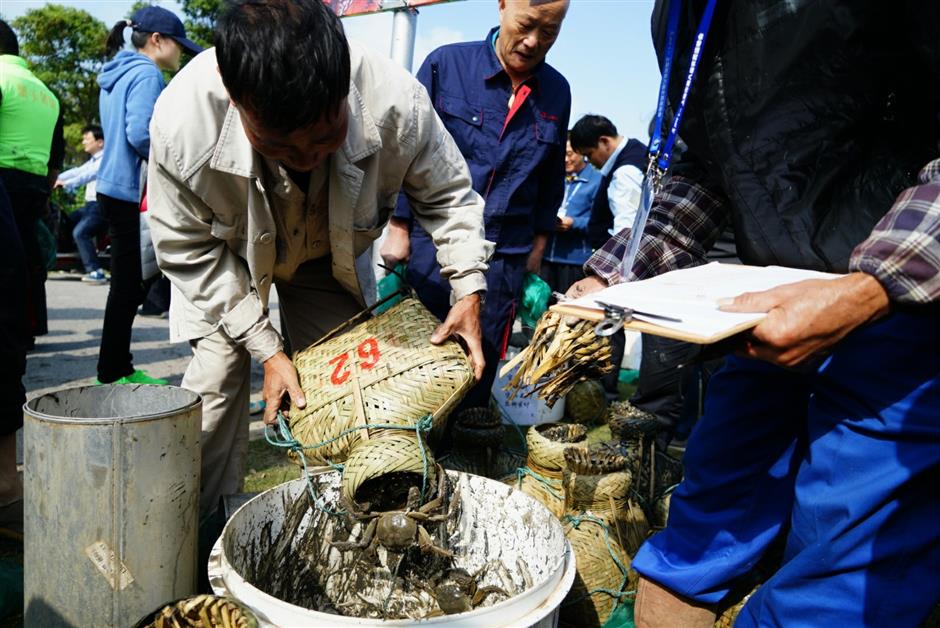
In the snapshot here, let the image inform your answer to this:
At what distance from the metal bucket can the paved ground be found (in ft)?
7.83

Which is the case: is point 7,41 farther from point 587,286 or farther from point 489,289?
point 587,286

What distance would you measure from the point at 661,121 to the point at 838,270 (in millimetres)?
556

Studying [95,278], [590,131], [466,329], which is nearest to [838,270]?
[466,329]

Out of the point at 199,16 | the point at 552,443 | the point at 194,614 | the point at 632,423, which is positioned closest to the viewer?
the point at 194,614

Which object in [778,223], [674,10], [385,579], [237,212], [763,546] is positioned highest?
[674,10]

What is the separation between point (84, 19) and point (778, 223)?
93.8 feet

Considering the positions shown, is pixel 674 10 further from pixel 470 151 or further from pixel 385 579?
pixel 385 579

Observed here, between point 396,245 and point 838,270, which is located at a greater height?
point 838,270

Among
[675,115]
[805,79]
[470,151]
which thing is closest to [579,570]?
Answer: [675,115]

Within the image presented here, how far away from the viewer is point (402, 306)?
2270 millimetres

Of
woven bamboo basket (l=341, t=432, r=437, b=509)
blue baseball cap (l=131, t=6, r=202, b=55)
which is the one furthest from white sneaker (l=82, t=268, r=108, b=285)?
woven bamboo basket (l=341, t=432, r=437, b=509)

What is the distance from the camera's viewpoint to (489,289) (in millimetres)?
3408

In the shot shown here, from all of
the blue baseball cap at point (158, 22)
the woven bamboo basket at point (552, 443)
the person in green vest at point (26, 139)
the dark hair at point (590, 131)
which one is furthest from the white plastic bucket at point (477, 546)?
the dark hair at point (590, 131)

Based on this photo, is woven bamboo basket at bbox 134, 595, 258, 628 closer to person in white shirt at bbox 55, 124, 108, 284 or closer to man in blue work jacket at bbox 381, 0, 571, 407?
man in blue work jacket at bbox 381, 0, 571, 407
